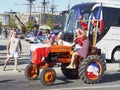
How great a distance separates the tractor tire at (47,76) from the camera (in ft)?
42.1

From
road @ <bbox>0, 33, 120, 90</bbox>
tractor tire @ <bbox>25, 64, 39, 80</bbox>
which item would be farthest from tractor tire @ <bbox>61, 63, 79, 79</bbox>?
tractor tire @ <bbox>25, 64, 39, 80</bbox>

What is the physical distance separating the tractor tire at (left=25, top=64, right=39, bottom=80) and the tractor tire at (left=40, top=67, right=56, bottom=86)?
961 millimetres

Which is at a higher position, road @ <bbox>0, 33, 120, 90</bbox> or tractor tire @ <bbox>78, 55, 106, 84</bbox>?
tractor tire @ <bbox>78, 55, 106, 84</bbox>

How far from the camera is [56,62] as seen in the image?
1350cm

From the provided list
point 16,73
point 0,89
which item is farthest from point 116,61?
point 0,89

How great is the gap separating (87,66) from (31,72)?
1945 mm

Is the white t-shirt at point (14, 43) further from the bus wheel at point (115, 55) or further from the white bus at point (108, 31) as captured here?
the bus wheel at point (115, 55)

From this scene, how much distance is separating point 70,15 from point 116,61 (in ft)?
12.1

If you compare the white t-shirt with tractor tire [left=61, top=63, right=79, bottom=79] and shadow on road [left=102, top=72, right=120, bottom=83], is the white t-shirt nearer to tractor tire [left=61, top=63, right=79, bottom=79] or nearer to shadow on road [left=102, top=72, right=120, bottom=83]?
tractor tire [left=61, top=63, right=79, bottom=79]

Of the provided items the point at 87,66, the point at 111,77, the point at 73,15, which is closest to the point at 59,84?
the point at 87,66

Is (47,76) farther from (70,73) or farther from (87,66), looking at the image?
(70,73)

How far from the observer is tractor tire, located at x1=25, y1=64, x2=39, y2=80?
45.1 ft

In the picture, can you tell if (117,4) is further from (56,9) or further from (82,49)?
(56,9)

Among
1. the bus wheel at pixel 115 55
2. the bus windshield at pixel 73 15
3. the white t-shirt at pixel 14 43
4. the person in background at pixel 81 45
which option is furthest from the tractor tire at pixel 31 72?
the bus wheel at pixel 115 55
